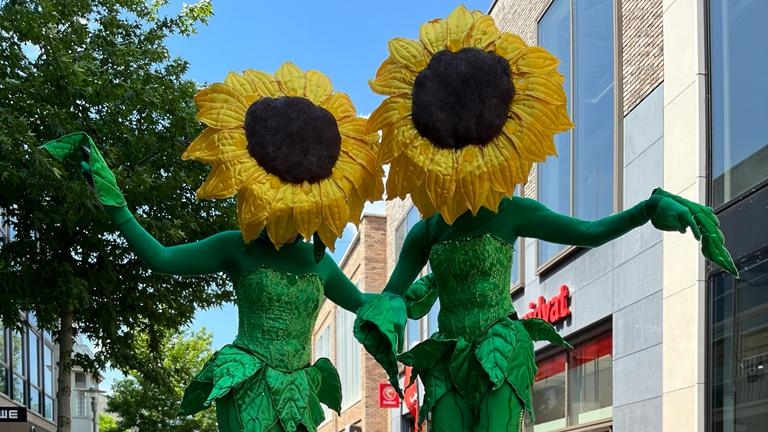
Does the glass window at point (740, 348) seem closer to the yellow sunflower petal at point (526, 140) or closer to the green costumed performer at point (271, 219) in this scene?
the yellow sunflower petal at point (526, 140)

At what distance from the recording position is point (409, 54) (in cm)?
327

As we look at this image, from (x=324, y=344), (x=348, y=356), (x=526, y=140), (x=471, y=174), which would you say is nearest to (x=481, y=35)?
(x=526, y=140)

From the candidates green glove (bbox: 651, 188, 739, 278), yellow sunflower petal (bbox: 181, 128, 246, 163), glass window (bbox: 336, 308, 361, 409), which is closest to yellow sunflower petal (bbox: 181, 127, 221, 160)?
yellow sunflower petal (bbox: 181, 128, 246, 163)

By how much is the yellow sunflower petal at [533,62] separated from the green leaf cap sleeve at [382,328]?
0.94 m

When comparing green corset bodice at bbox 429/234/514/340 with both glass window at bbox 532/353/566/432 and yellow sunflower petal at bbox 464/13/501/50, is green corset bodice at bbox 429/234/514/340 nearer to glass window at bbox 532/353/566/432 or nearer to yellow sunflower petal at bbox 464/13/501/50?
yellow sunflower petal at bbox 464/13/501/50

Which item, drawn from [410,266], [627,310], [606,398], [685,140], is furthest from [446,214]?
[606,398]

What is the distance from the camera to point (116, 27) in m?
9.34

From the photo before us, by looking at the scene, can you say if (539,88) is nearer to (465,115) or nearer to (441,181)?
(465,115)

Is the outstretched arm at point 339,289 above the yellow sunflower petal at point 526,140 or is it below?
below

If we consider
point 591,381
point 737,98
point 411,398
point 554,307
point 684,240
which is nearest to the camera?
point 737,98

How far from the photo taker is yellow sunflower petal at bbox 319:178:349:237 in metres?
3.37

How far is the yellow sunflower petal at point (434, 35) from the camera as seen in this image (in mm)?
3260

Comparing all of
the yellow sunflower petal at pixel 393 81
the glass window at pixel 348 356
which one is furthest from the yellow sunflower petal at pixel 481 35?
the glass window at pixel 348 356

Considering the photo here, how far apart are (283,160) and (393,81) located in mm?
500
